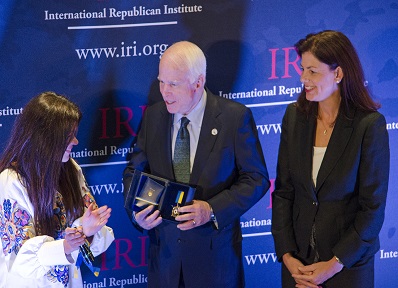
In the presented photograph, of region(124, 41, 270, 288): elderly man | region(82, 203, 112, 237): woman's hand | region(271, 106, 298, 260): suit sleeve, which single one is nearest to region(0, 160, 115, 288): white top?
region(82, 203, 112, 237): woman's hand

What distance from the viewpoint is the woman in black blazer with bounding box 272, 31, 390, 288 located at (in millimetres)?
3641

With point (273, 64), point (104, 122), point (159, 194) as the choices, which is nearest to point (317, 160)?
point (159, 194)

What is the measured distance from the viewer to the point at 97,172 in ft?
15.2

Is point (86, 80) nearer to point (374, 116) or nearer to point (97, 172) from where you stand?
point (97, 172)

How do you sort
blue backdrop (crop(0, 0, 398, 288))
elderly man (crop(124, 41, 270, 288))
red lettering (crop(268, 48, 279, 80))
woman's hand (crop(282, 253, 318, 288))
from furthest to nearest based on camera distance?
red lettering (crop(268, 48, 279, 80)), blue backdrop (crop(0, 0, 398, 288)), elderly man (crop(124, 41, 270, 288)), woman's hand (crop(282, 253, 318, 288))

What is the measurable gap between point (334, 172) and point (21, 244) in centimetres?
154

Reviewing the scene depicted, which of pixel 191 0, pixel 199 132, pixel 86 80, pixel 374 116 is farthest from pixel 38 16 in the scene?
pixel 374 116

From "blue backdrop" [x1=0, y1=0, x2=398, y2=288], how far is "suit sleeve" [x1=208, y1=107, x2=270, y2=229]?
0.75 meters

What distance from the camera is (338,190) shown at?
12.1ft

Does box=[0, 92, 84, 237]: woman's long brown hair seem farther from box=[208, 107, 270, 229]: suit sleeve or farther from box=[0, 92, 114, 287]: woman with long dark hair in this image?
box=[208, 107, 270, 229]: suit sleeve

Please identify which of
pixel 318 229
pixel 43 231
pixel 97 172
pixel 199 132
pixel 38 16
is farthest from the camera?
pixel 97 172

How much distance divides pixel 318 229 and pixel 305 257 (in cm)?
17

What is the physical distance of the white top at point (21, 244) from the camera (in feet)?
10.9

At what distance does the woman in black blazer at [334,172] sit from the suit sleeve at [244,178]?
0.70 ft
